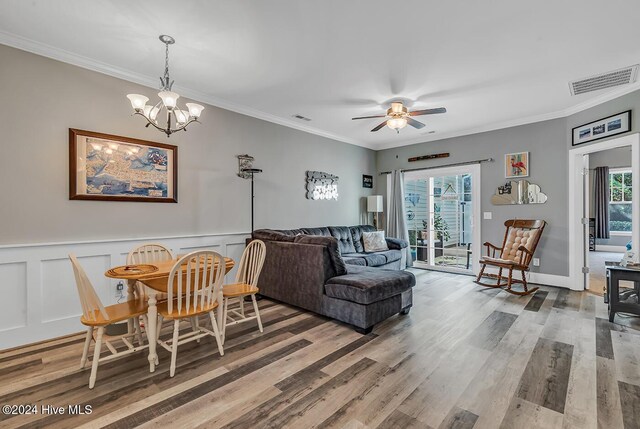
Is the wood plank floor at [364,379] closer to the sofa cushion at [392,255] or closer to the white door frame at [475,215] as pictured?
the sofa cushion at [392,255]

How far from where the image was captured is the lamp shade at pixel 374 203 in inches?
253

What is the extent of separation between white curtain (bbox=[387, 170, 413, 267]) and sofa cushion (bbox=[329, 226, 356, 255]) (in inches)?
53.1

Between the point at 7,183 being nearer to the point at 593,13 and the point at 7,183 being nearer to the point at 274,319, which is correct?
the point at 274,319

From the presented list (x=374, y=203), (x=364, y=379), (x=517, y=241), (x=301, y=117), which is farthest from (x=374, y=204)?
(x=364, y=379)

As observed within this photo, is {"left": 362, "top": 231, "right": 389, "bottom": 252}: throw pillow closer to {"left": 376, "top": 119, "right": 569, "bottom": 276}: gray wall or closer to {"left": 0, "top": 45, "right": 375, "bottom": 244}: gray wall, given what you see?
{"left": 0, "top": 45, "right": 375, "bottom": 244}: gray wall

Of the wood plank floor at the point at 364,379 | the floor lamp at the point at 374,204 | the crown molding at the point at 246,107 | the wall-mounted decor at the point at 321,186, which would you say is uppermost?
the crown molding at the point at 246,107

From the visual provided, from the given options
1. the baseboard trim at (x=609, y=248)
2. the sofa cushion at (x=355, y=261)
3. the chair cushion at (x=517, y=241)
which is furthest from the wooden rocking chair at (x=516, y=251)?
the baseboard trim at (x=609, y=248)

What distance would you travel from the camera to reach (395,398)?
1961 mm

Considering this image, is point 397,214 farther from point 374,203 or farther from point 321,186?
point 321,186

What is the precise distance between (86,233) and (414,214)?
18.3 ft

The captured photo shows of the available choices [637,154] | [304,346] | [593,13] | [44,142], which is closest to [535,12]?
[593,13]

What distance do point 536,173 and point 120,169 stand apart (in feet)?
19.4

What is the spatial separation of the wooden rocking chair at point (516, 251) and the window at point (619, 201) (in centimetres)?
615

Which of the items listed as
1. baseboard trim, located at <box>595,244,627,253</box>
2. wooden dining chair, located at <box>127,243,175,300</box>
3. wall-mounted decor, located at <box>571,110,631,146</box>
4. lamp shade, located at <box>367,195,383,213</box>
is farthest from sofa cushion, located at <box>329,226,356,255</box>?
baseboard trim, located at <box>595,244,627,253</box>
